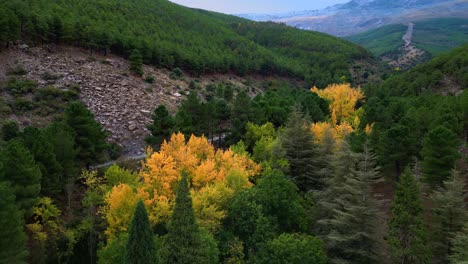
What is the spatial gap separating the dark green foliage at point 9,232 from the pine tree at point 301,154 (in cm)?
2945

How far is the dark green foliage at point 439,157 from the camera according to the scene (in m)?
40.2

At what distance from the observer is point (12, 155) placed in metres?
34.6

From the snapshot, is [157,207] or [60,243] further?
A: [60,243]

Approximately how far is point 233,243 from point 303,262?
266 inches

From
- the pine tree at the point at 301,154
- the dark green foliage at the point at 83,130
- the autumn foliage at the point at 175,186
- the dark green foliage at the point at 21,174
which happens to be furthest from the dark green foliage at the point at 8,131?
the pine tree at the point at 301,154

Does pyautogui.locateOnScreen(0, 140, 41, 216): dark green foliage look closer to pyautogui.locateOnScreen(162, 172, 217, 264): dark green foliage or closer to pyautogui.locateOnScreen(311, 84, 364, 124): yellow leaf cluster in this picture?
pyautogui.locateOnScreen(162, 172, 217, 264): dark green foliage

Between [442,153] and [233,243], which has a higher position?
[442,153]

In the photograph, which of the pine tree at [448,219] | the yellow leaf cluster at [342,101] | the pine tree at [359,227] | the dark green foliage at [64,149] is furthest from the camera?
the yellow leaf cluster at [342,101]

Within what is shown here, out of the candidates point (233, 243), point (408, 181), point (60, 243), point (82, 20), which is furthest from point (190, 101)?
point (82, 20)

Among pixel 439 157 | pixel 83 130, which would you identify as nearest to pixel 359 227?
pixel 439 157

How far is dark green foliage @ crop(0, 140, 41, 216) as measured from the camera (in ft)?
113

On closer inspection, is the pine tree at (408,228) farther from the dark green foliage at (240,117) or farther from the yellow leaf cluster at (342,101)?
the yellow leaf cluster at (342,101)

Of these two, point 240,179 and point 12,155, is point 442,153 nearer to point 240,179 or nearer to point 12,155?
point 240,179

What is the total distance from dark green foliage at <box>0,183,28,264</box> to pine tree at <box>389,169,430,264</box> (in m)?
29.9
